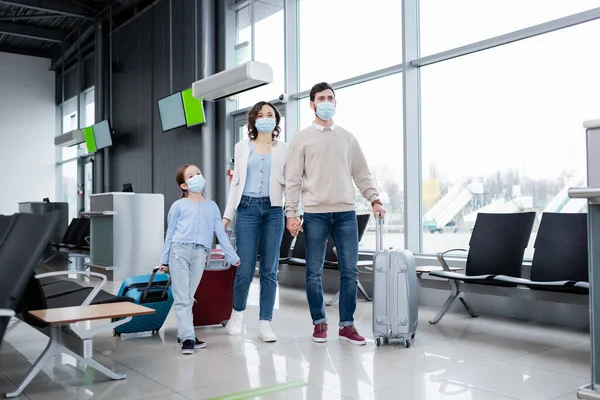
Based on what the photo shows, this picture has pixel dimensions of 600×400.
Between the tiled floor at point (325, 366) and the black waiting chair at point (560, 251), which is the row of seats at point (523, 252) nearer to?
the black waiting chair at point (560, 251)

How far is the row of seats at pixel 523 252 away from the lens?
11.8 ft

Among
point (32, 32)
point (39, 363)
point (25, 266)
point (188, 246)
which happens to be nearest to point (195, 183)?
point (188, 246)

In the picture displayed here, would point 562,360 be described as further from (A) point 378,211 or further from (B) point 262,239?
(B) point 262,239

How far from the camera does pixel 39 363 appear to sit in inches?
101

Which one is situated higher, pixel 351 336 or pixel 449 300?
pixel 449 300

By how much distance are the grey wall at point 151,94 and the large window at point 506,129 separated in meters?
4.04

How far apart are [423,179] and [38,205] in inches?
348

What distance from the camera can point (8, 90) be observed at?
46.5 ft

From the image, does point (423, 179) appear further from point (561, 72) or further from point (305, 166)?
point (305, 166)

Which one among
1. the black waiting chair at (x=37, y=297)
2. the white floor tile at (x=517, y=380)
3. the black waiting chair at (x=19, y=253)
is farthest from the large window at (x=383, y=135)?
the black waiting chair at (x=19, y=253)

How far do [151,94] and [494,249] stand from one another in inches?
302

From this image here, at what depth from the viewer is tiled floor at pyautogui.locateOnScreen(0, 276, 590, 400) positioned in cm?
247

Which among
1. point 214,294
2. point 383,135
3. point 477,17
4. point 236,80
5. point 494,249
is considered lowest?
point 214,294

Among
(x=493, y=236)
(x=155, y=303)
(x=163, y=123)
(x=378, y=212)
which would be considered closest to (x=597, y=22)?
(x=493, y=236)
